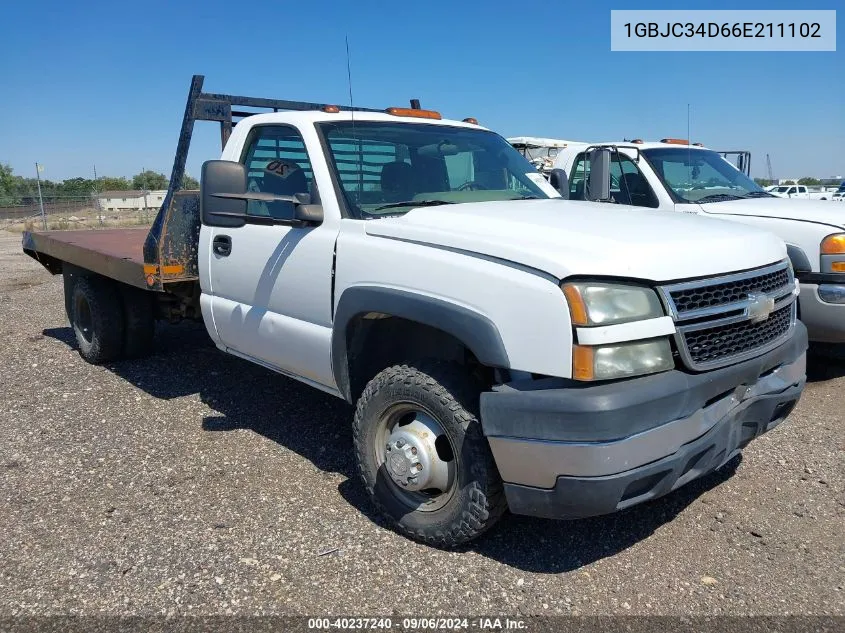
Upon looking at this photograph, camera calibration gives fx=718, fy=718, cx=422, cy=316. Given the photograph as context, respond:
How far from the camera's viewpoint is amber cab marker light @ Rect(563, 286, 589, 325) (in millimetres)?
2609

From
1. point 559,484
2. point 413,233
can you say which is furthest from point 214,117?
point 559,484

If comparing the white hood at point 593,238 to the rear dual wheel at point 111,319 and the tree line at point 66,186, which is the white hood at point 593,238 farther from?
the tree line at point 66,186

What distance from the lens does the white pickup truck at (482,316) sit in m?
2.66

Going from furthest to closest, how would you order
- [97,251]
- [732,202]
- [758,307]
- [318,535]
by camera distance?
1. [732,202]
2. [97,251]
3. [318,535]
4. [758,307]

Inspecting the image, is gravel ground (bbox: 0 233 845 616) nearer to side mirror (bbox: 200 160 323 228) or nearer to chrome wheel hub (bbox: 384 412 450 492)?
chrome wheel hub (bbox: 384 412 450 492)

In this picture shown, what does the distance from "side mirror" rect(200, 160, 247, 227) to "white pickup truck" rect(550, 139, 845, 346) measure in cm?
229

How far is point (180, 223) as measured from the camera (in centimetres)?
502

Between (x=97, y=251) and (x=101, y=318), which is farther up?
(x=97, y=251)

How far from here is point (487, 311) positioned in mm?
2824

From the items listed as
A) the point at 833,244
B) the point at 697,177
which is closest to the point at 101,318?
the point at 697,177

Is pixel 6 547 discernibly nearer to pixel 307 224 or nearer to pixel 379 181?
pixel 307 224

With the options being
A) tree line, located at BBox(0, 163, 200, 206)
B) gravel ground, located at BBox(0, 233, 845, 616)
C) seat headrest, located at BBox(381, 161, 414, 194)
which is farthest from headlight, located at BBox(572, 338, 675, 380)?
tree line, located at BBox(0, 163, 200, 206)

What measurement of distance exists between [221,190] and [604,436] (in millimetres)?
2246

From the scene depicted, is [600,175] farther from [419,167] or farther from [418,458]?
[418,458]
